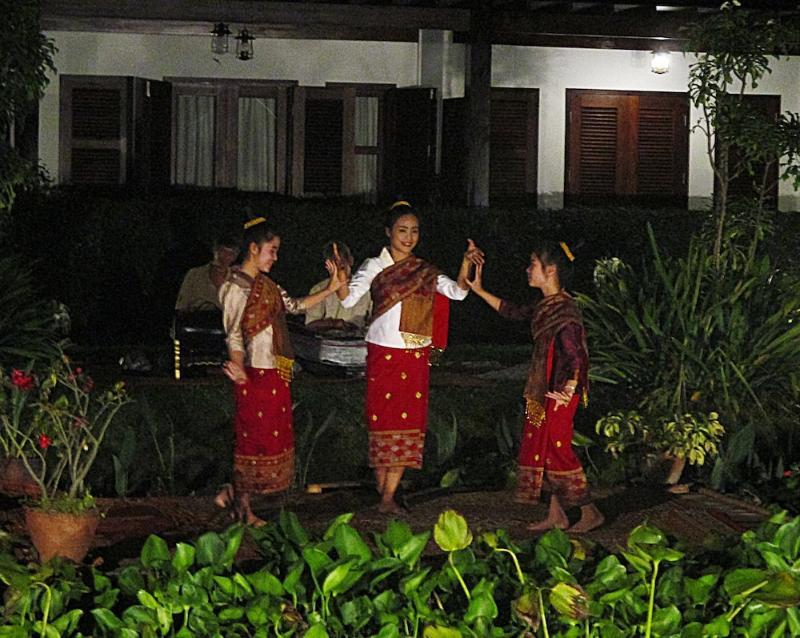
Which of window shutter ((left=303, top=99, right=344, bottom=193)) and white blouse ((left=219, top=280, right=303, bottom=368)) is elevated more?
window shutter ((left=303, top=99, right=344, bottom=193))

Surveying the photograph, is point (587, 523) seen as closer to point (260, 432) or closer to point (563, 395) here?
point (563, 395)

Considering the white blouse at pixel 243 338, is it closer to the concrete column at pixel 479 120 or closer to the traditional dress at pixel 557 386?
the traditional dress at pixel 557 386

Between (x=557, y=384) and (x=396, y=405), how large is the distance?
2.54ft

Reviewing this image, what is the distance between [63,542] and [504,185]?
Answer: 11205mm

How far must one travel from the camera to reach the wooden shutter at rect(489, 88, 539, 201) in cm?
1758

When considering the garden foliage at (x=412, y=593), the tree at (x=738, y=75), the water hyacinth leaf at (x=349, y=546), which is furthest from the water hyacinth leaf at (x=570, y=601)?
the tree at (x=738, y=75)

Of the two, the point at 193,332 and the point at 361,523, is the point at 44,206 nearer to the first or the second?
the point at 193,332

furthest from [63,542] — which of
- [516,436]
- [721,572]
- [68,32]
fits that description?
[68,32]

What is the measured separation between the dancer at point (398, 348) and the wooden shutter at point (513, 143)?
9.28m

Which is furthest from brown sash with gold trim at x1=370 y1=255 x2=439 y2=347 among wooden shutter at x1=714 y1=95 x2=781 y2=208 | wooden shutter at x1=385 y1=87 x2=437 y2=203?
wooden shutter at x1=714 y1=95 x2=781 y2=208

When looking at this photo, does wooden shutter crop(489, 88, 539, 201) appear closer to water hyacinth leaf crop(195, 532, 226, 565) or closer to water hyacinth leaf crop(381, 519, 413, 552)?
water hyacinth leaf crop(381, 519, 413, 552)

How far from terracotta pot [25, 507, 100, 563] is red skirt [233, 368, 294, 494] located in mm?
1130

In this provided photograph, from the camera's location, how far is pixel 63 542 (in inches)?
275

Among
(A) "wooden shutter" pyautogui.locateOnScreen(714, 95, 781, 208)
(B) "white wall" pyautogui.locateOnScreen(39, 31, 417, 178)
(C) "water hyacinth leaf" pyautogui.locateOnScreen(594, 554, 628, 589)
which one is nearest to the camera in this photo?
(C) "water hyacinth leaf" pyautogui.locateOnScreen(594, 554, 628, 589)
